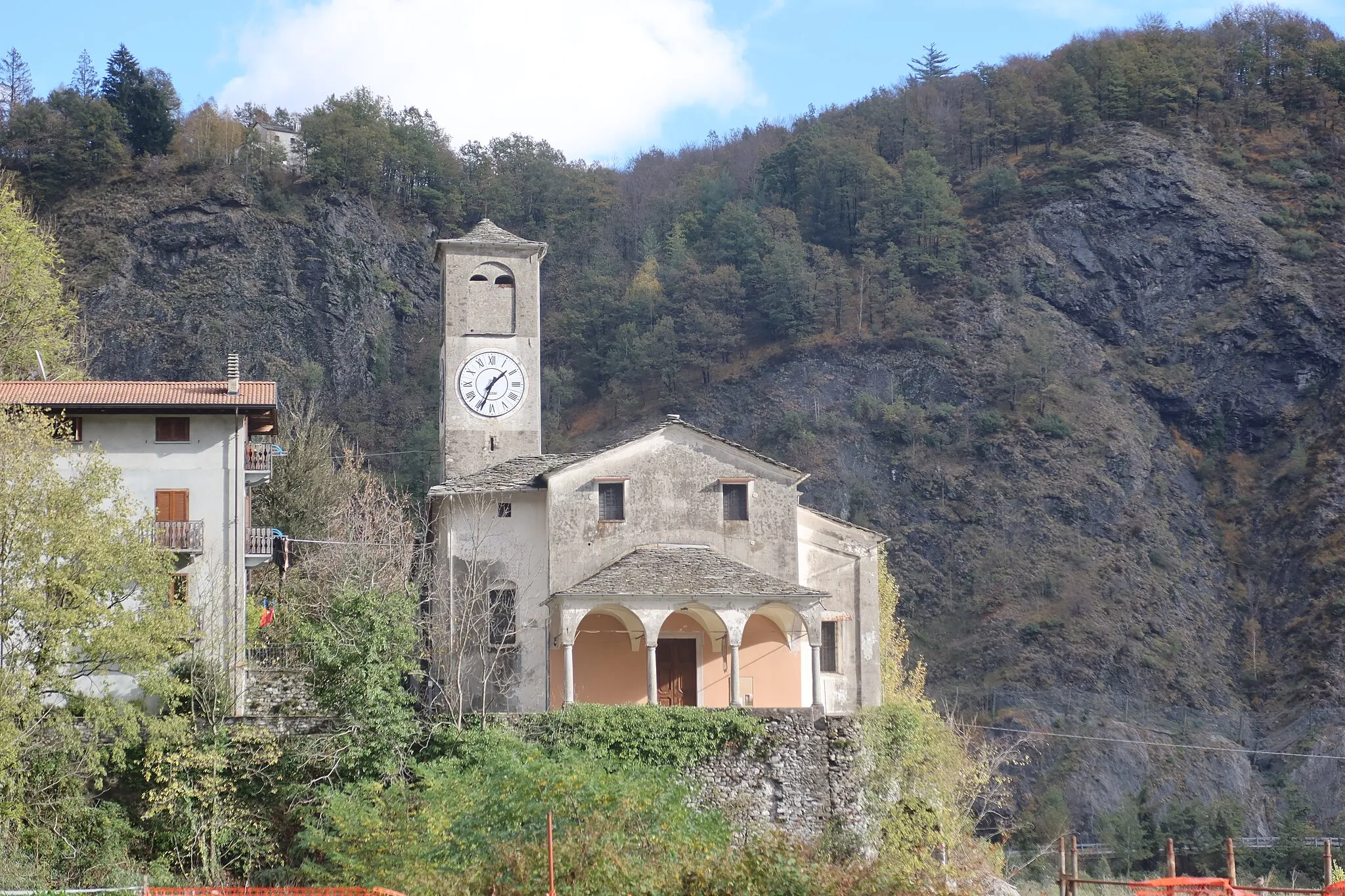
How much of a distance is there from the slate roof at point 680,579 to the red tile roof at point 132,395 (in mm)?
8615

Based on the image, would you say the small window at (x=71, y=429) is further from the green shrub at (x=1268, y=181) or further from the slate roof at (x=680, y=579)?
the green shrub at (x=1268, y=181)

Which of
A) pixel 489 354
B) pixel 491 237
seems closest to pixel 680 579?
pixel 489 354

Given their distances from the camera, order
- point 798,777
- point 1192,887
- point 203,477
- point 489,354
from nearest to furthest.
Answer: point 1192,887 → point 798,777 → point 203,477 → point 489,354

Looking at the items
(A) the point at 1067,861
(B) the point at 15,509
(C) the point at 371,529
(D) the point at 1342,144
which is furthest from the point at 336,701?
(D) the point at 1342,144

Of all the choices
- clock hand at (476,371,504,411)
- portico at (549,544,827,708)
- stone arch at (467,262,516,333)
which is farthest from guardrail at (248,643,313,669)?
stone arch at (467,262,516,333)

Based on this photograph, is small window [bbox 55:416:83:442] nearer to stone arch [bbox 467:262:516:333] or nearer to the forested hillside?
stone arch [bbox 467:262:516:333]

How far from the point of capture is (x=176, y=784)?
1243 inches

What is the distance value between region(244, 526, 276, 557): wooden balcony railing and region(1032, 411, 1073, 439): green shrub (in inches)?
1974

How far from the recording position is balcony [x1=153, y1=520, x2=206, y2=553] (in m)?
35.0

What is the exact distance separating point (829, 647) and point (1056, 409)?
43.3 meters

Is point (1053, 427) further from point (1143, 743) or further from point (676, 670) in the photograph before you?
point (676, 670)

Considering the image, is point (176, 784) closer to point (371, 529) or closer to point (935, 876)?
point (935, 876)

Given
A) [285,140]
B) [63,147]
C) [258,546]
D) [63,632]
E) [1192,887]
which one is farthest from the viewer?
[285,140]

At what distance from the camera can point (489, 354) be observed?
45156mm
